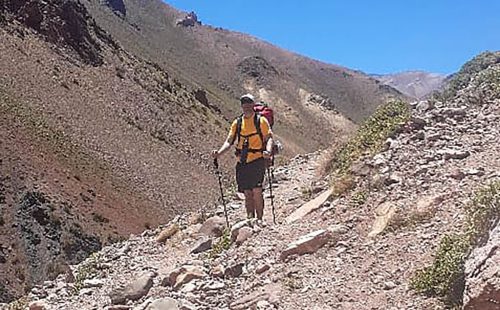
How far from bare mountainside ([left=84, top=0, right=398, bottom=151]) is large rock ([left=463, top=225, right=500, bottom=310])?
303ft

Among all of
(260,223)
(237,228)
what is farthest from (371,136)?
(237,228)

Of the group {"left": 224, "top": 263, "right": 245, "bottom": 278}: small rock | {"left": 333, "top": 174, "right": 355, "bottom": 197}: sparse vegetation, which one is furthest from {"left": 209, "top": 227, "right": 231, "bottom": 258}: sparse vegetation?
{"left": 333, "top": 174, "right": 355, "bottom": 197}: sparse vegetation

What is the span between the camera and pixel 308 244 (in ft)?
25.0

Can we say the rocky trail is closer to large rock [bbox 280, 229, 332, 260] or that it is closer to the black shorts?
large rock [bbox 280, 229, 332, 260]

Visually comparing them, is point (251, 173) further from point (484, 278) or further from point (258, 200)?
point (484, 278)

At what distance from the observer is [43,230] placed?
1603 inches

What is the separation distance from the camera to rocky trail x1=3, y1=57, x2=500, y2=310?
6.47 m

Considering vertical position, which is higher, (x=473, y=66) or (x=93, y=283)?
(x=473, y=66)

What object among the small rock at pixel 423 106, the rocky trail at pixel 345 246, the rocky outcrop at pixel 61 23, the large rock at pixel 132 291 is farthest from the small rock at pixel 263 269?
the rocky outcrop at pixel 61 23

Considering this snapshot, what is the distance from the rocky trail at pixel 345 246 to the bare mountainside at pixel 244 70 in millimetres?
87352

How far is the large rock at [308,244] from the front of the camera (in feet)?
24.9

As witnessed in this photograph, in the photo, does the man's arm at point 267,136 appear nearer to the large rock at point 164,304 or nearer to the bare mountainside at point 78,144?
the large rock at point 164,304

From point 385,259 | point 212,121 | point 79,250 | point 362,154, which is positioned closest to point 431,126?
point 362,154

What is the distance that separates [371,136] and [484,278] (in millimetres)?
6509
